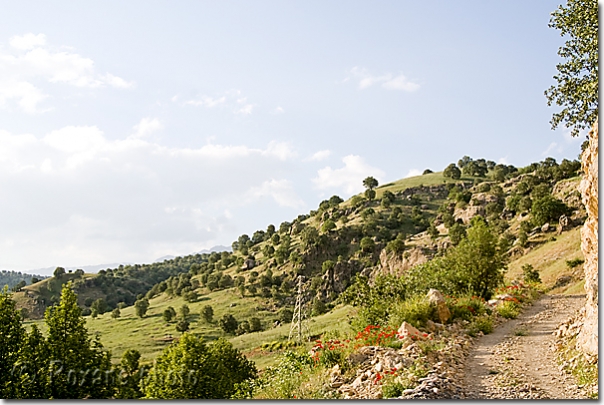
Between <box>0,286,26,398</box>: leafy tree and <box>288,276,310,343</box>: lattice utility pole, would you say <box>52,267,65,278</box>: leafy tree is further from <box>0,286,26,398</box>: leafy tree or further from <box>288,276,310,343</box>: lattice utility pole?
<box>0,286,26,398</box>: leafy tree

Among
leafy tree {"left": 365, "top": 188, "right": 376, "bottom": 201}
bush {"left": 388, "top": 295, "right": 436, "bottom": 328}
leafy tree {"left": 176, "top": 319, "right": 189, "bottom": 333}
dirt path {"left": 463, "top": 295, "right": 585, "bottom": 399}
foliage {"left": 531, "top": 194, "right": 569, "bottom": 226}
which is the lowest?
leafy tree {"left": 176, "top": 319, "right": 189, "bottom": 333}

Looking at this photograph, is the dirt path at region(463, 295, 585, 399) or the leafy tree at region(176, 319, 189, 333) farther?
the leafy tree at region(176, 319, 189, 333)

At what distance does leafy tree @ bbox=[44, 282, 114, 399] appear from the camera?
12523 mm

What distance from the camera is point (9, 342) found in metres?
13.5

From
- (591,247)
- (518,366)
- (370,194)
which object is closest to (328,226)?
(370,194)

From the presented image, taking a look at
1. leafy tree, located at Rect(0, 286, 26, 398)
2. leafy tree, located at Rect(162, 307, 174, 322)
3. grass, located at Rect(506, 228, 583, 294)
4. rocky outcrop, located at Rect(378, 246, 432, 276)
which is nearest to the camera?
leafy tree, located at Rect(0, 286, 26, 398)

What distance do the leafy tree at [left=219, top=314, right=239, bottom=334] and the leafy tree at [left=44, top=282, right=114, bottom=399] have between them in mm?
51696

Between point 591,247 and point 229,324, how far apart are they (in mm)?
60417

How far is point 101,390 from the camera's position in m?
13.2

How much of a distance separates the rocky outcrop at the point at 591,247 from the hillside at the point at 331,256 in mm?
23398

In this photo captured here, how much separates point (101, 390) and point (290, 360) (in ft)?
21.2

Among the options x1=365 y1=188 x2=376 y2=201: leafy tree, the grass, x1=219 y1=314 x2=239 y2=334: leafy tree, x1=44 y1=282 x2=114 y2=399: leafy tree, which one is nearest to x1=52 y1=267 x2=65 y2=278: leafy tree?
x1=219 y1=314 x2=239 y2=334: leafy tree

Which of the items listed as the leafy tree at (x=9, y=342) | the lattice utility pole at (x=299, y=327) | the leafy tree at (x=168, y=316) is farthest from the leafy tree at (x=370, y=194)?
the leafy tree at (x=9, y=342)

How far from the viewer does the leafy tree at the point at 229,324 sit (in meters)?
64.9
